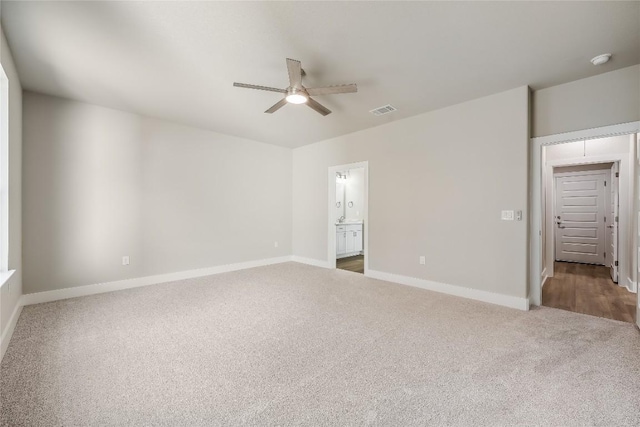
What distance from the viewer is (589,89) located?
3135mm

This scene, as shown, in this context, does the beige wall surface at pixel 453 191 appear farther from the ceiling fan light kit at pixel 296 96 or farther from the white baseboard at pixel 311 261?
the ceiling fan light kit at pixel 296 96

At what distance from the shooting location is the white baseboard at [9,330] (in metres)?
2.21

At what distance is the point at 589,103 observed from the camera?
3.14m

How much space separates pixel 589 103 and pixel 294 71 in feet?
11.2

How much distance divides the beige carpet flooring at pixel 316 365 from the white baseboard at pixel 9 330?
6cm

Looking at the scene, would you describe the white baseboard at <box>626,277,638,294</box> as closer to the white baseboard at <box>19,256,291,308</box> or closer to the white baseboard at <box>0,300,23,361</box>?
the white baseboard at <box>19,256,291,308</box>

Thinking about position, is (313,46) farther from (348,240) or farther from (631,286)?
(631,286)

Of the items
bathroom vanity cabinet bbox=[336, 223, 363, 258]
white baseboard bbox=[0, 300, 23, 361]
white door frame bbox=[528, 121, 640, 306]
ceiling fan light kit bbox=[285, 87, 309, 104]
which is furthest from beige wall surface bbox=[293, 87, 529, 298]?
white baseboard bbox=[0, 300, 23, 361]

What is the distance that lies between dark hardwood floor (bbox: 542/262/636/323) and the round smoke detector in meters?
2.76

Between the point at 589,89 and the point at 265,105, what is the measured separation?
3978 millimetres

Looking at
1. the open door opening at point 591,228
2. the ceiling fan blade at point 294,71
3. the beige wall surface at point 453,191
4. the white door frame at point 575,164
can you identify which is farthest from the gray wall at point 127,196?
the white door frame at point 575,164

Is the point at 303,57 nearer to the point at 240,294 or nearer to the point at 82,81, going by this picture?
the point at 82,81

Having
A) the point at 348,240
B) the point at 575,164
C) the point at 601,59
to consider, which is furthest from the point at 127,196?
the point at 575,164

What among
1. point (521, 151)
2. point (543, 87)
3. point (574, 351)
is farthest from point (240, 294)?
point (543, 87)
